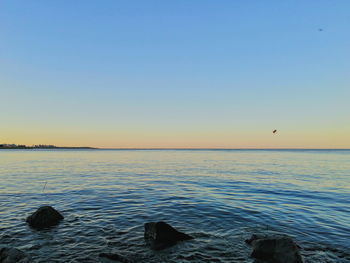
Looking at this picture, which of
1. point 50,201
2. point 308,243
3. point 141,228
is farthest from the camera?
point 50,201

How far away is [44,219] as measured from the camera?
1389 centimetres

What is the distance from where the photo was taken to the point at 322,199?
22.6 metres

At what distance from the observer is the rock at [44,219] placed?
1371cm

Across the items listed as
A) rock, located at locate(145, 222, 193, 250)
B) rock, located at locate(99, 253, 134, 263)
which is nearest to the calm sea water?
rock, located at locate(99, 253, 134, 263)

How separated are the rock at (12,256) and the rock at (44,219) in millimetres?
4620

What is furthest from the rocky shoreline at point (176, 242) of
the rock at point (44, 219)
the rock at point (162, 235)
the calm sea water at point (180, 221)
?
the rock at point (44, 219)

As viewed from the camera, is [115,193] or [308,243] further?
[115,193]

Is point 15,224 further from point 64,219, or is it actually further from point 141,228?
point 141,228

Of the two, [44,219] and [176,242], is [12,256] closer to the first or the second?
[44,219]

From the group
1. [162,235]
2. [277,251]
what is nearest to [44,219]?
[162,235]

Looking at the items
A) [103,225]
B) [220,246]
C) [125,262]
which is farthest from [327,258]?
[103,225]

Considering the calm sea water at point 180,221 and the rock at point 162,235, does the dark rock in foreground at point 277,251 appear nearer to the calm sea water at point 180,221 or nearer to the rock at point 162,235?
the calm sea water at point 180,221

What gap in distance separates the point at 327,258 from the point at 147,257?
768cm

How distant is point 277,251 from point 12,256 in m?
10.4
